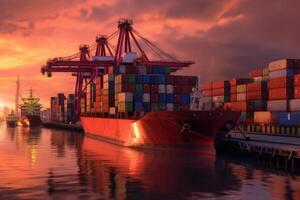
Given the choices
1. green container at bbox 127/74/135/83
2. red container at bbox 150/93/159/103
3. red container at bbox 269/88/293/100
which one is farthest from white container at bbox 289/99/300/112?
green container at bbox 127/74/135/83

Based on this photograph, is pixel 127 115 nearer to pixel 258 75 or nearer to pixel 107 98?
pixel 107 98

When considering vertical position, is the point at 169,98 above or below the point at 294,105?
above

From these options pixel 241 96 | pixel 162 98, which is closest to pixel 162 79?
pixel 162 98

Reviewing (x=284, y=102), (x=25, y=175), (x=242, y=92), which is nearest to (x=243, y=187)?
(x=25, y=175)

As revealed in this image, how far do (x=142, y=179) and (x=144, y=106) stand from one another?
3449 centimetres

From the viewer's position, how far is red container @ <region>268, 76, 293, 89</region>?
7700 cm

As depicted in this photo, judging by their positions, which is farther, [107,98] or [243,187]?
[107,98]

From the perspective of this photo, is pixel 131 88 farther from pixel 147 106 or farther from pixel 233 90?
pixel 233 90

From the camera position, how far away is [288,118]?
248 feet

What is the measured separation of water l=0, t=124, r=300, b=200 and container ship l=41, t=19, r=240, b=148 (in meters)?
4.39

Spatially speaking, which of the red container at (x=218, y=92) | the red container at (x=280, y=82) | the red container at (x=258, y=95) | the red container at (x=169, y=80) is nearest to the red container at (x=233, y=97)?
the red container at (x=218, y=92)

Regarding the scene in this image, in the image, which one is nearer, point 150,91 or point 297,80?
point 150,91

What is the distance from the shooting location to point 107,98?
3300 inches

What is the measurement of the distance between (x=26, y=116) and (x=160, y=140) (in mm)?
145605
